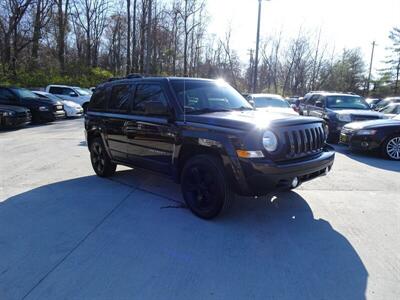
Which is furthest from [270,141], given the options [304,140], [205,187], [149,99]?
[149,99]

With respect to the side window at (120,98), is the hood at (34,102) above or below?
below

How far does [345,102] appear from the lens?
12109 millimetres

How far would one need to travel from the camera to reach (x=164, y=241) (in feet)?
12.4

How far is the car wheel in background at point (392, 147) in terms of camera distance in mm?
8508

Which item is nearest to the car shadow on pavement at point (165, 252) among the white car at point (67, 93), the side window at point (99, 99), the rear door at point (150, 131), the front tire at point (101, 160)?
the rear door at point (150, 131)

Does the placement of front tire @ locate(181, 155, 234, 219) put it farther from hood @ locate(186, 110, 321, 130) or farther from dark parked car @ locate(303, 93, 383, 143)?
dark parked car @ locate(303, 93, 383, 143)

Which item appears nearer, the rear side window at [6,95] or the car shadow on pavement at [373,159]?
the car shadow on pavement at [373,159]

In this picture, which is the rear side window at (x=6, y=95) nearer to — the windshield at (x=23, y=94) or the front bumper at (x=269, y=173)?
the windshield at (x=23, y=94)

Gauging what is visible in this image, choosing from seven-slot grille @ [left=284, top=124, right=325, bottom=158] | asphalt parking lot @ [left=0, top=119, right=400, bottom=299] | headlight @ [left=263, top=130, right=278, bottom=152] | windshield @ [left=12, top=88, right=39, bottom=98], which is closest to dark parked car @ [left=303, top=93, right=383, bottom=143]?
asphalt parking lot @ [left=0, top=119, right=400, bottom=299]

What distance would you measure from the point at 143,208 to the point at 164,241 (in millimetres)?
1106

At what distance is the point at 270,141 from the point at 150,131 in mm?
1888

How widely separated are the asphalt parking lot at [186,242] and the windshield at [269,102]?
22.8ft

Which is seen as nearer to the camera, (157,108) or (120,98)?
(157,108)

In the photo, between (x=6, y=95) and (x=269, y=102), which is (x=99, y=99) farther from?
(x=6, y=95)
